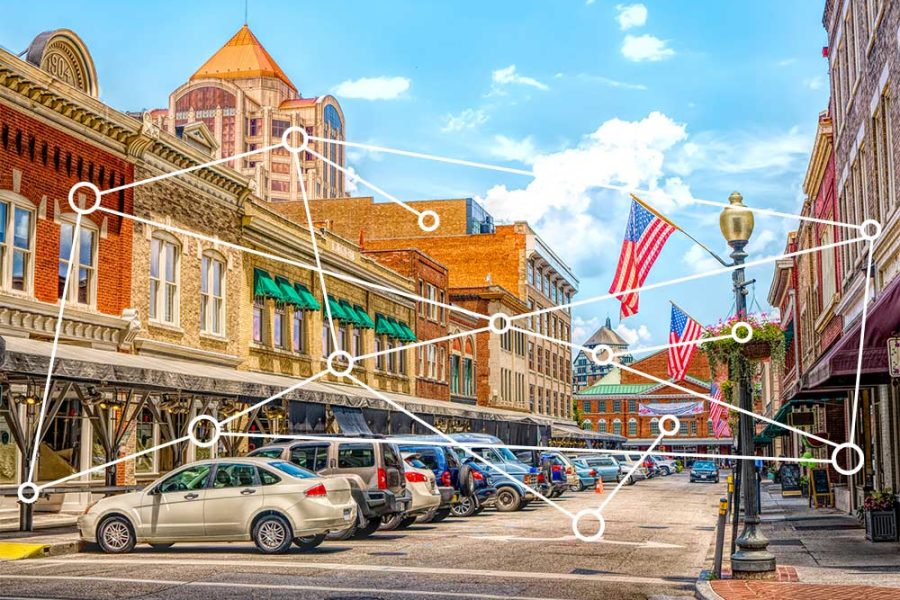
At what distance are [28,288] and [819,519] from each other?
19.7m

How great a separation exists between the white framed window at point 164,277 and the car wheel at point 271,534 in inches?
538

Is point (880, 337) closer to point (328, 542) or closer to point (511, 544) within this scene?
point (511, 544)

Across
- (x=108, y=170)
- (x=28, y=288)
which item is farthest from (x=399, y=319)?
(x=28, y=288)

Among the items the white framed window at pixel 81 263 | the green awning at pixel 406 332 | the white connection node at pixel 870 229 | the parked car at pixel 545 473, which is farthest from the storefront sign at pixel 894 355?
the green awning at pixel 406 332

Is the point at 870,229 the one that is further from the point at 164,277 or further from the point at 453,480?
the point at 164,277

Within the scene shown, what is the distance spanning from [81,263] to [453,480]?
10.3 metres

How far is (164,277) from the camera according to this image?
31109 millimetres

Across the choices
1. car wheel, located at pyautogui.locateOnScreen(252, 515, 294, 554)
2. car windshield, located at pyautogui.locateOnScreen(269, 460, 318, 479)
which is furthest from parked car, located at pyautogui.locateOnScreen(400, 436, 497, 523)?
car wheel, located at pyautogui.locateOnScreen(252, 515, 294, 554)

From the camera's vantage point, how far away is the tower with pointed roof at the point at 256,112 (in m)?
153

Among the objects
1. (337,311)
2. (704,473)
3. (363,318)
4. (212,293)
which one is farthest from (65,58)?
(704,473)

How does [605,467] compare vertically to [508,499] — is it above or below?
above

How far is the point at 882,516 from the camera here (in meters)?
20.1

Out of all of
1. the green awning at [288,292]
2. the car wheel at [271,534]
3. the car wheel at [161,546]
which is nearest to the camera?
the car wheel at [271,534]

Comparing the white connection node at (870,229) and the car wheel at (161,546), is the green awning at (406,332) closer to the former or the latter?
the white connection node at (870,229)
